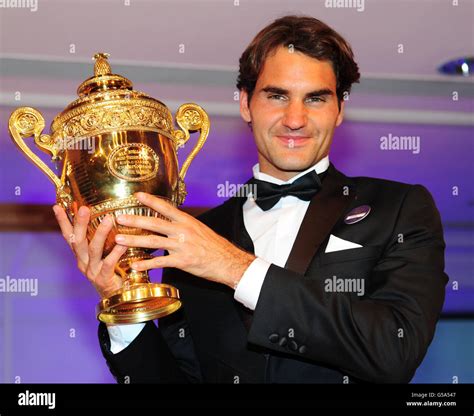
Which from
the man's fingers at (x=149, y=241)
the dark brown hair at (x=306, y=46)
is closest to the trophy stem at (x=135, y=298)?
the man's fingers at (x=149, y=241)

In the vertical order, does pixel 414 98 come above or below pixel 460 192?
above

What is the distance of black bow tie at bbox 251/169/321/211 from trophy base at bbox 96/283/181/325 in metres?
0.53

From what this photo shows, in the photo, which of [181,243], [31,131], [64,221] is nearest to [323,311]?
[181,243]

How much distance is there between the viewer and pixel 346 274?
214cm

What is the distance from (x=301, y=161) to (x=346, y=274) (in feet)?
1.26

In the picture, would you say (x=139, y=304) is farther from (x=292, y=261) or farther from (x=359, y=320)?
(x=359, y=320)

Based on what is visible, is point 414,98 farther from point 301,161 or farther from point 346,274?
point 346,274

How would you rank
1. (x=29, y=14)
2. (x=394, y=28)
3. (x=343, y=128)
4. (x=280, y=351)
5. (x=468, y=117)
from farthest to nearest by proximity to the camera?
(x=468, y=117) < (x=343, y=128) < (x=394, y=28) < (x=29, y=14) < (x=280, y=351)

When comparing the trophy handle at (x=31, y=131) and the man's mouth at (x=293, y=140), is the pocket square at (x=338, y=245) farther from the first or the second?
Result: the trophy handle at (x=31, y=131)

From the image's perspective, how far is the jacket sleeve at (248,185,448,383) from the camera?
1.91 meters

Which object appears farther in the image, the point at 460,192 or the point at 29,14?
the point at 460,192

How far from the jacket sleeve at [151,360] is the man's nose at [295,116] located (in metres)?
0.63

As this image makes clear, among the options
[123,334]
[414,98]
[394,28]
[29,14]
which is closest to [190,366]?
[123,334]

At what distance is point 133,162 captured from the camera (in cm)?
194
